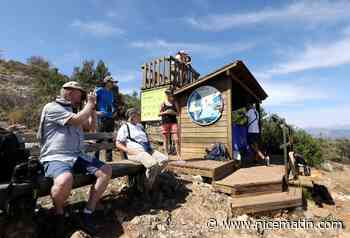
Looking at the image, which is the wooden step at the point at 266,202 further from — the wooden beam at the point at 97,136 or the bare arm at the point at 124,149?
the wooden beam at the point at 97,136

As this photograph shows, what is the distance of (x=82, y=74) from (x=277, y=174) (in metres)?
15.9

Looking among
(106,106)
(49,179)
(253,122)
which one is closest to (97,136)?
(106,106)

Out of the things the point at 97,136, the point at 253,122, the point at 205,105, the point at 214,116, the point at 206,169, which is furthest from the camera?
the point at 253,122

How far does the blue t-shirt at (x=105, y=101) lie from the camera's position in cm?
604

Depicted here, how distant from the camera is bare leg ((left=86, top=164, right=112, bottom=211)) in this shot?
3.52 metres

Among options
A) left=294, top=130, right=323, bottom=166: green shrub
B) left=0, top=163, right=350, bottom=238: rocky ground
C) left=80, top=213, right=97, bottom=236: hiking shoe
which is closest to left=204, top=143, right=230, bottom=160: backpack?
left=0, top=163, right=350, bottom=238: rocky ground

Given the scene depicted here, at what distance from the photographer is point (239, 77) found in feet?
28.3

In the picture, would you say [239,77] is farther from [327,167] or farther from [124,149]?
[327,167]

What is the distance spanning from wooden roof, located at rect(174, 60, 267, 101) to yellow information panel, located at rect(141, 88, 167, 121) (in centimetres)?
343

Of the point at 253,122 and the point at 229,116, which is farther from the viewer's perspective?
the point at 253,122

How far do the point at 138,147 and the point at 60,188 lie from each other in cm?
187

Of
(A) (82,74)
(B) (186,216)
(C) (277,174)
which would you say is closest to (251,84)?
(C) (277,174)

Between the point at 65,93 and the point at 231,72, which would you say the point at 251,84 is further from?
the point at 65,93

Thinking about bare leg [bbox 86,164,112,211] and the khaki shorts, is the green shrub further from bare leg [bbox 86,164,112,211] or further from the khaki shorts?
bare leg [bbox 86,164,112,211]
